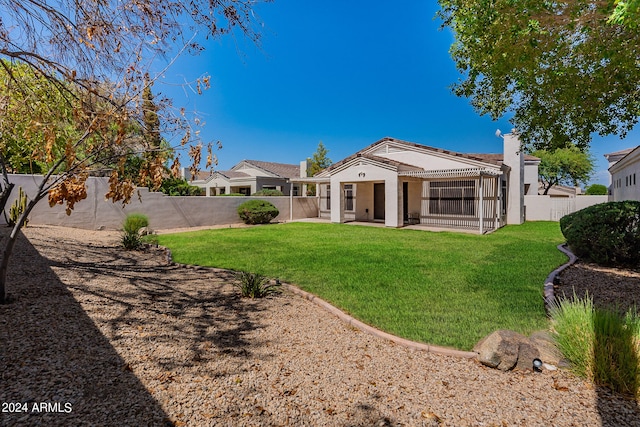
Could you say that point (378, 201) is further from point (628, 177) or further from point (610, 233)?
point (610, 233)

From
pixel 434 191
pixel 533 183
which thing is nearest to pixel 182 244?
pixel 434 191

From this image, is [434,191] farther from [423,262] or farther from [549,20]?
[549,20]

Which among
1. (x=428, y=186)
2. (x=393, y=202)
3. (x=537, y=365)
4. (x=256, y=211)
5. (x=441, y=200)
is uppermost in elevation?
(x=428, y=186)

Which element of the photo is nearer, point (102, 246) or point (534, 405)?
point (534, 405)

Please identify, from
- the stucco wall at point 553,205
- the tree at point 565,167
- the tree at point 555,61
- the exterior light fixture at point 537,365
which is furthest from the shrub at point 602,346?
the tree at point 565,167

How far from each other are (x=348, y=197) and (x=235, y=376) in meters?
20.6

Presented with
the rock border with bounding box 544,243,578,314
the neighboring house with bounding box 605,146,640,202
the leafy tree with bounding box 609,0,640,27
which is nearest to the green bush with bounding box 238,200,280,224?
the rock border with bounding box 544,243,578,314

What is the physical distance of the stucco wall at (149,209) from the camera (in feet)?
44.8

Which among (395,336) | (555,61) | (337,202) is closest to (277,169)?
(337,202)

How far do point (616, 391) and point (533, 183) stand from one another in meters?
26.8

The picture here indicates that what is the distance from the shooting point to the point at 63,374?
3057mm

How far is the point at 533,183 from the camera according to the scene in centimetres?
2584

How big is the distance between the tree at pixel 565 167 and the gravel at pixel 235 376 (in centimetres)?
4731

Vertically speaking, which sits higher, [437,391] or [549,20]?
[549,20]
